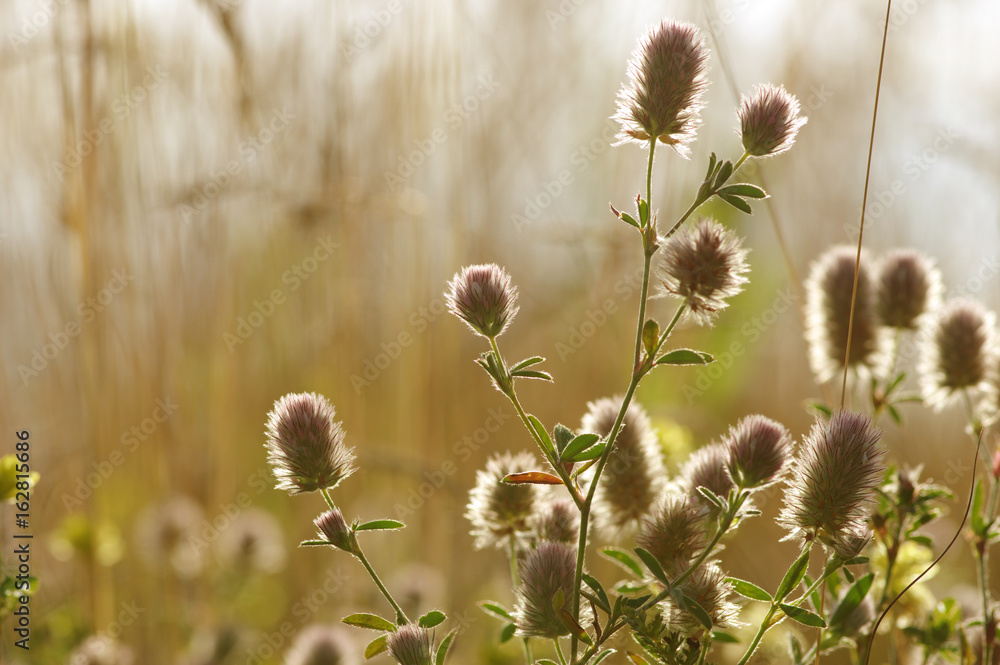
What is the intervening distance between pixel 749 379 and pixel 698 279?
250 cm

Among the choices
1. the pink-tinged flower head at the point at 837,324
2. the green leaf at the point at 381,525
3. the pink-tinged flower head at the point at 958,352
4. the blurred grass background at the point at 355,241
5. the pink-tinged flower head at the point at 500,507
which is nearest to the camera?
the green leaf at the point at 381,525

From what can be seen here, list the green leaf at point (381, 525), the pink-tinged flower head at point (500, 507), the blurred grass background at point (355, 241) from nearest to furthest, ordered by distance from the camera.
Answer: the green leaf at point (381, 525), the pink-tinged flower head at point (500, 507), the blurred grass background at point (355, 241)

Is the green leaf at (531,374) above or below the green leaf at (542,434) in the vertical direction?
above

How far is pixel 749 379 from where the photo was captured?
322 cm

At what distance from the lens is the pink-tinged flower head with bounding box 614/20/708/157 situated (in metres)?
0.84

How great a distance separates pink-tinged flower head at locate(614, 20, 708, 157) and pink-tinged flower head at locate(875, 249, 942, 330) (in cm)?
65

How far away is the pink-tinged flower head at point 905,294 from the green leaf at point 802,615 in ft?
2.23

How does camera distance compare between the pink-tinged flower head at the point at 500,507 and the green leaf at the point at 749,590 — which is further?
the pink-tinged flower head at the point at 500,507

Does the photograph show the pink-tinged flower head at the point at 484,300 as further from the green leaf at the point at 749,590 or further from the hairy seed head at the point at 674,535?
the green leaf at the point at 749,590

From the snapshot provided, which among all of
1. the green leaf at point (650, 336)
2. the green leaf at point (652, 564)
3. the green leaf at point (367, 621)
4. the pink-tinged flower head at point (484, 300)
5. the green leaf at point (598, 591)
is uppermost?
the pink-tinged flower head at point (484, 300)

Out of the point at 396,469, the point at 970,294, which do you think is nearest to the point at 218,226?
the point at 396,469

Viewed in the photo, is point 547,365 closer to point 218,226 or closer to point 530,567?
point 218,226

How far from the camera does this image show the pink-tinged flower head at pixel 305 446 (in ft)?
2.78

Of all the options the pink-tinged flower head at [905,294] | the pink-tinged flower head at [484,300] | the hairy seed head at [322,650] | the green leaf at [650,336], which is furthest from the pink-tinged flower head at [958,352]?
the hairy seed head at [322,650]
